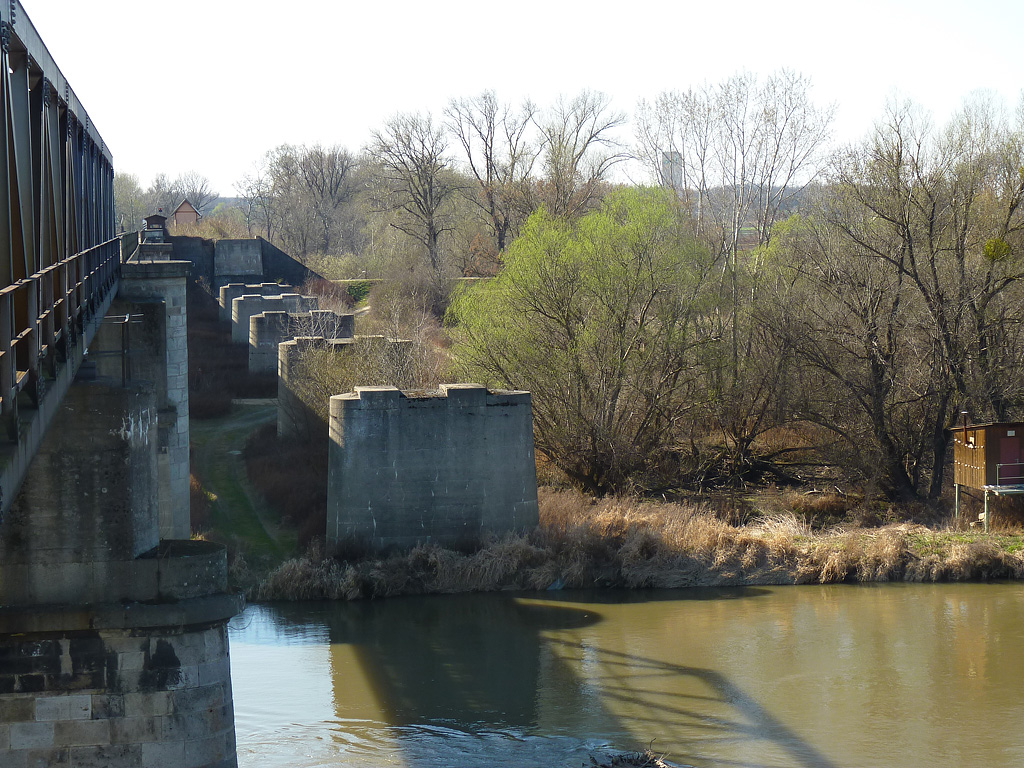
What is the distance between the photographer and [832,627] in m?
20.0

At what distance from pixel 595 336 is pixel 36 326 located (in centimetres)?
2175

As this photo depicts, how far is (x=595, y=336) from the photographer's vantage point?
93.4ft

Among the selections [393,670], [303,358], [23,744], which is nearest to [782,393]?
[303,358]

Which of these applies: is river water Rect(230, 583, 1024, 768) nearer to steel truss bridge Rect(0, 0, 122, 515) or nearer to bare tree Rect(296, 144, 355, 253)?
steel truss bridge Rect(0, 0, 122, 515)

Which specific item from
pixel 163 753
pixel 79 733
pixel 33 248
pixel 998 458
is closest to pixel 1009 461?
pixel 998 458

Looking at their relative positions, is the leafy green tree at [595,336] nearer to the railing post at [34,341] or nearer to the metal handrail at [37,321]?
the metal handrail at [37,321]

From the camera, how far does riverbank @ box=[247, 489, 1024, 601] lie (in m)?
22.6

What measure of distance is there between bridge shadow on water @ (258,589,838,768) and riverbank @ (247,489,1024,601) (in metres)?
0.58

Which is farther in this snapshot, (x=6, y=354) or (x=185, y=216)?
(x=185, y=216)

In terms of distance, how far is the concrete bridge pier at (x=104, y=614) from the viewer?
10.6m

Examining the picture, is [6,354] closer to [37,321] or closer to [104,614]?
[37,321]

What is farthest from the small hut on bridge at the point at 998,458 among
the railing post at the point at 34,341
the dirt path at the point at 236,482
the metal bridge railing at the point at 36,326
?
the railing post at the point at 34,341

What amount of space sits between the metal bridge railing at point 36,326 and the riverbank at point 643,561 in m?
11.6

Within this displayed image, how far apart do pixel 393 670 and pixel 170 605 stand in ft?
25.4
